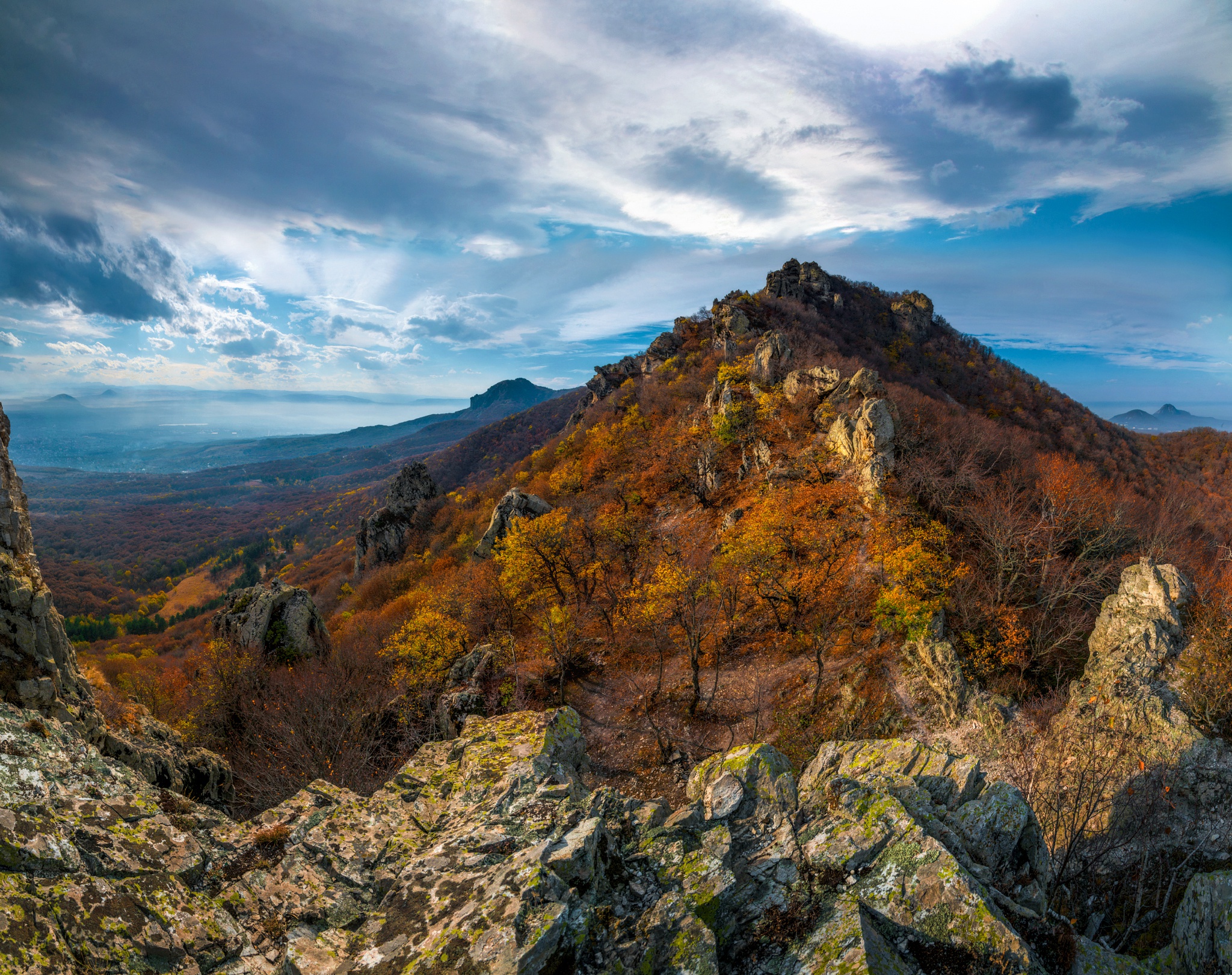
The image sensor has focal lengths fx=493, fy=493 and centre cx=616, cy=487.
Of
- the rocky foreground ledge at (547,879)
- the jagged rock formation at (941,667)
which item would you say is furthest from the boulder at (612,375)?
the rocky foreground ledge at (547,879)

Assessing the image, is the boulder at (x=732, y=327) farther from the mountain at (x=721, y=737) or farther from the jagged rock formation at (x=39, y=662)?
the jagged rock formation at (x=39, y=662)

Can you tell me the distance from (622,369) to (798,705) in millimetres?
95941

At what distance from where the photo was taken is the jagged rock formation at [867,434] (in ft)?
105

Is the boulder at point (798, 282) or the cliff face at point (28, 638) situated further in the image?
the boulder at point (798, 282)

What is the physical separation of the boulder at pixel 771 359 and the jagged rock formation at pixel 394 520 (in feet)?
209

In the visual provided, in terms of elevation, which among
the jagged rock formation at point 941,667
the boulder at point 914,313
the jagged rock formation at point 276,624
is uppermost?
the boulder at point 914,313

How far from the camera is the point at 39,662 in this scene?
1196 centimetres

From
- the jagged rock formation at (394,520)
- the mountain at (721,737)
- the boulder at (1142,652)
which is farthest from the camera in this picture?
the jagged rock formation at (394,520)

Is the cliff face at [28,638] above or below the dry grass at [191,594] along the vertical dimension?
above

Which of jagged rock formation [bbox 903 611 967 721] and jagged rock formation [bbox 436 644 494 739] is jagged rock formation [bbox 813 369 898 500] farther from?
jagged rock formation [bbox 436 644 494 739]

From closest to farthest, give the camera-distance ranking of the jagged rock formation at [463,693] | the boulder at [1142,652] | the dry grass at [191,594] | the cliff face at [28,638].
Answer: the cliff face at [28,638]
the boulder at [1142,652]
the jagged rock formation at [463,693]
the dry grass at [191,594]

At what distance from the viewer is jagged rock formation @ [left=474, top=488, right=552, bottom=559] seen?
52031mm

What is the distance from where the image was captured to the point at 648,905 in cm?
684

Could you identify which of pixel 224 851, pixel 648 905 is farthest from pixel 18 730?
pixel 648 905
